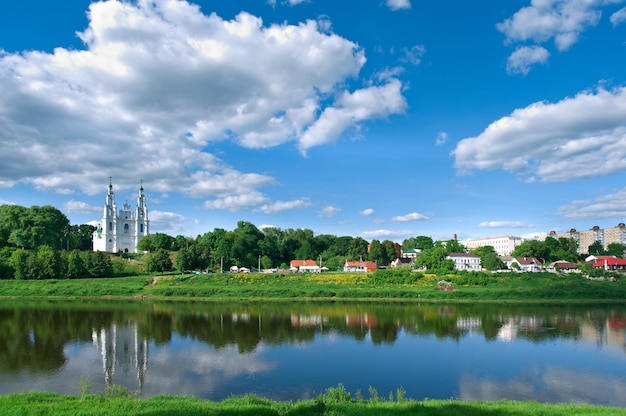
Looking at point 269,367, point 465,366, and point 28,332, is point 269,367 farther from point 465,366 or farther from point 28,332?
point 28,332

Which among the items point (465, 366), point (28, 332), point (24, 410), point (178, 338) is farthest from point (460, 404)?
point (28, 332)

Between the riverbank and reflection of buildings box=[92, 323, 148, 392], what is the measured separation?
18475 millimetres

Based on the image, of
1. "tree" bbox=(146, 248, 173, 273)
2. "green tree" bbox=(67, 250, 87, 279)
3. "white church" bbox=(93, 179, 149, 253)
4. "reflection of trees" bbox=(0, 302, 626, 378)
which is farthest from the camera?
"white church" bbox=(93, 179, 149, 253)

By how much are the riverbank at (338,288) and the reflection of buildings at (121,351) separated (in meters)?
18.5

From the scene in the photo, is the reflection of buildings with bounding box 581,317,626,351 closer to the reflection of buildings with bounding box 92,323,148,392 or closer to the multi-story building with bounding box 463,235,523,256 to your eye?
the reflection of buildings with bounding box 92,323,148,392

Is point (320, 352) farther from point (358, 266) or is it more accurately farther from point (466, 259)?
point (466, 259)

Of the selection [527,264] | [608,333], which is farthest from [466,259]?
[608,333]

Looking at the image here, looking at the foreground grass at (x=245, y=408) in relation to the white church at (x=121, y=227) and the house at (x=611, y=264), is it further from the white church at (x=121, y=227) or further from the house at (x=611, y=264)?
the house at (x=611, y=264)

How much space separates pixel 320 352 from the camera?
24484mm

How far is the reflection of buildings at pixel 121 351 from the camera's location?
20.2 meters

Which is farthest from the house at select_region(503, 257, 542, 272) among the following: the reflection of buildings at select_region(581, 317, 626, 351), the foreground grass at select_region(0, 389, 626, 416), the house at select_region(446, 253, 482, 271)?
the foreground grass at select_region(0, 389, 626, 416)

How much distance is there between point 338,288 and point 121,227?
5471 cm

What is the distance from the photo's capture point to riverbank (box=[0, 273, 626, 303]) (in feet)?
155

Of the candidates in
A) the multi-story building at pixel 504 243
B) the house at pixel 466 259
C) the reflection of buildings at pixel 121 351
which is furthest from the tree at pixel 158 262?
the multi-story building at pixel 504 243
